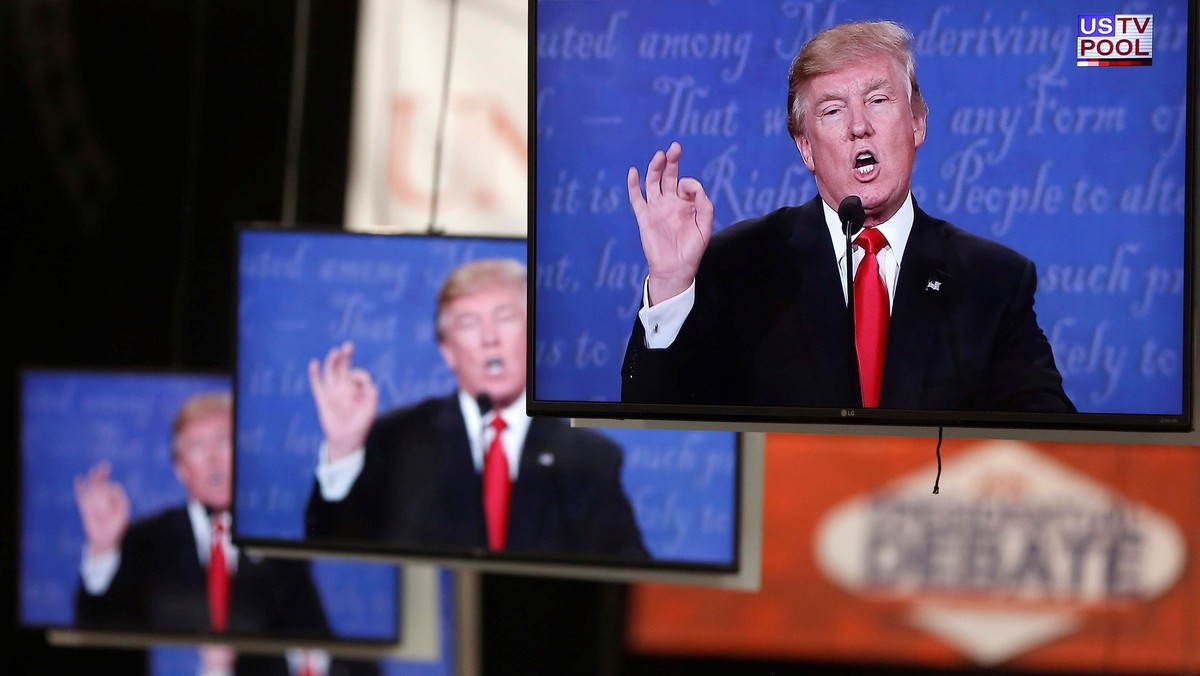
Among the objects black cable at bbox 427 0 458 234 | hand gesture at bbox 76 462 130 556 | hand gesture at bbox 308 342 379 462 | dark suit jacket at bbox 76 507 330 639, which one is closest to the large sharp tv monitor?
hand gesture at bbox 308 342 379 462

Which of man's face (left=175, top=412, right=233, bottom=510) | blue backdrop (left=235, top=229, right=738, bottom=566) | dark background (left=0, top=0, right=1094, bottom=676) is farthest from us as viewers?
dark background (left=0, top=0, right=1094, bottom=676)

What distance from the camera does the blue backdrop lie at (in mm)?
3217

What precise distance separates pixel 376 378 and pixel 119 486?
3.76 feet

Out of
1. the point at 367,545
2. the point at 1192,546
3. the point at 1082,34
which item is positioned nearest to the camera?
the point at 1082,34

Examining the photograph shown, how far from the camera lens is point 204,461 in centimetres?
369

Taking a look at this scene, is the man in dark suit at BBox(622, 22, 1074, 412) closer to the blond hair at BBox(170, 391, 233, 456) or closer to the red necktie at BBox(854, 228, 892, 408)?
the red necktie at BBox(854, 228, 892, 408)

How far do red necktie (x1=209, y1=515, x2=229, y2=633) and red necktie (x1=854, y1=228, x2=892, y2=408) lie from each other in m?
2.33

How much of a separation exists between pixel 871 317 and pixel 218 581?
2.40 metres

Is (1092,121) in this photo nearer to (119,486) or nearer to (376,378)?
(376,378)

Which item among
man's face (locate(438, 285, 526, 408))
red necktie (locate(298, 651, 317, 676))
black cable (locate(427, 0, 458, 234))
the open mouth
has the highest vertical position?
black cable (locate(427, 0, 458, 234))

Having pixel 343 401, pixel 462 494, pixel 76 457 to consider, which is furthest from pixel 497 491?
pixel 76 457

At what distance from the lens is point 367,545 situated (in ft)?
10.4

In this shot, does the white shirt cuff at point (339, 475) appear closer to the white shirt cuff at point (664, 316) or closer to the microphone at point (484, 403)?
the microphone at point (484, 403)

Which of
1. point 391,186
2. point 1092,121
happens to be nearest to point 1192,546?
point 1092,121
